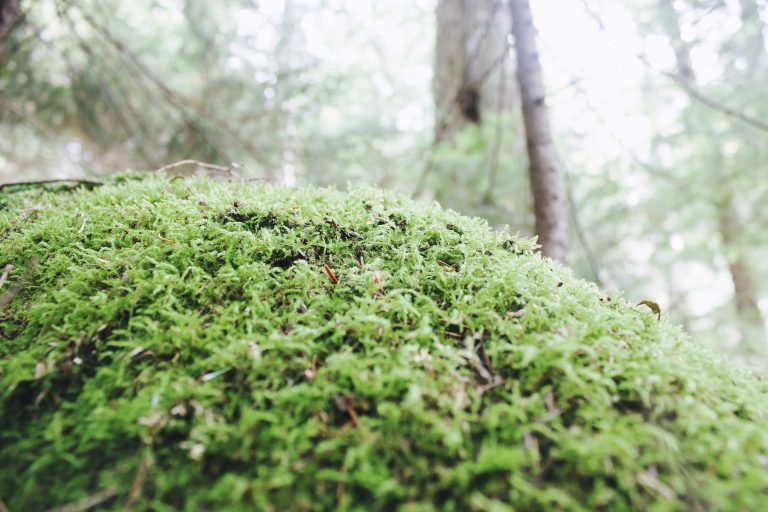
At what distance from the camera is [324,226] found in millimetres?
1720

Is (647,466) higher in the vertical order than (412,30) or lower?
lower

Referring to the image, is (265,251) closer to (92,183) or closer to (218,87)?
(92,183)

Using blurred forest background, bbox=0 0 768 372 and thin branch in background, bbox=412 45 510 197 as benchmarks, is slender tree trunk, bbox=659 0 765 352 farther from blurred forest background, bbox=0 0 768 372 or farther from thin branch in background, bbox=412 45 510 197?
thin branch in background, bbox=412 45 510 197

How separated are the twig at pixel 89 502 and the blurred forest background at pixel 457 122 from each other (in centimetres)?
361

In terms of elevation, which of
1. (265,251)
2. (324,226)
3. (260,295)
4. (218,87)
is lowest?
(260,295)

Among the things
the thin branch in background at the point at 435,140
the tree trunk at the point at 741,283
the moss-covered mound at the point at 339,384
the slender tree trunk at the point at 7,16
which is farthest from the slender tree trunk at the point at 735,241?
the slender tree trunk at the point at 7,16

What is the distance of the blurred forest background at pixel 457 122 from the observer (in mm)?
5094

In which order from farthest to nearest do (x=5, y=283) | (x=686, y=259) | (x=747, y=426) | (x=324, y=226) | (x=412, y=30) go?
(x=412, y=30) < (x=686, y=259) < (x=324, y=226) < (x=5, y=283) < (x=747, y=426)

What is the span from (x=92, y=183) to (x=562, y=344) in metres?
2.87

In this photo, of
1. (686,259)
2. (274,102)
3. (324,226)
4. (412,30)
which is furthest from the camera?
(412,30)

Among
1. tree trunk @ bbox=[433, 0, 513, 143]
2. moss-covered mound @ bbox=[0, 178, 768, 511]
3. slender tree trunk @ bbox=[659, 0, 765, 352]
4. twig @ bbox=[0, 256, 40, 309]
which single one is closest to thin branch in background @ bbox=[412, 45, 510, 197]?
tree trunk @ bbox=[433, 0, 513, 143]

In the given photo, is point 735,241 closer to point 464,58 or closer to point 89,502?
point 464,58

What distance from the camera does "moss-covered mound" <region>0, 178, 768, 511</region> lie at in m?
0.88

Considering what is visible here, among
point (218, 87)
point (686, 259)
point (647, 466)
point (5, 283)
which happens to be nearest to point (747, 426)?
point (647, 466)
